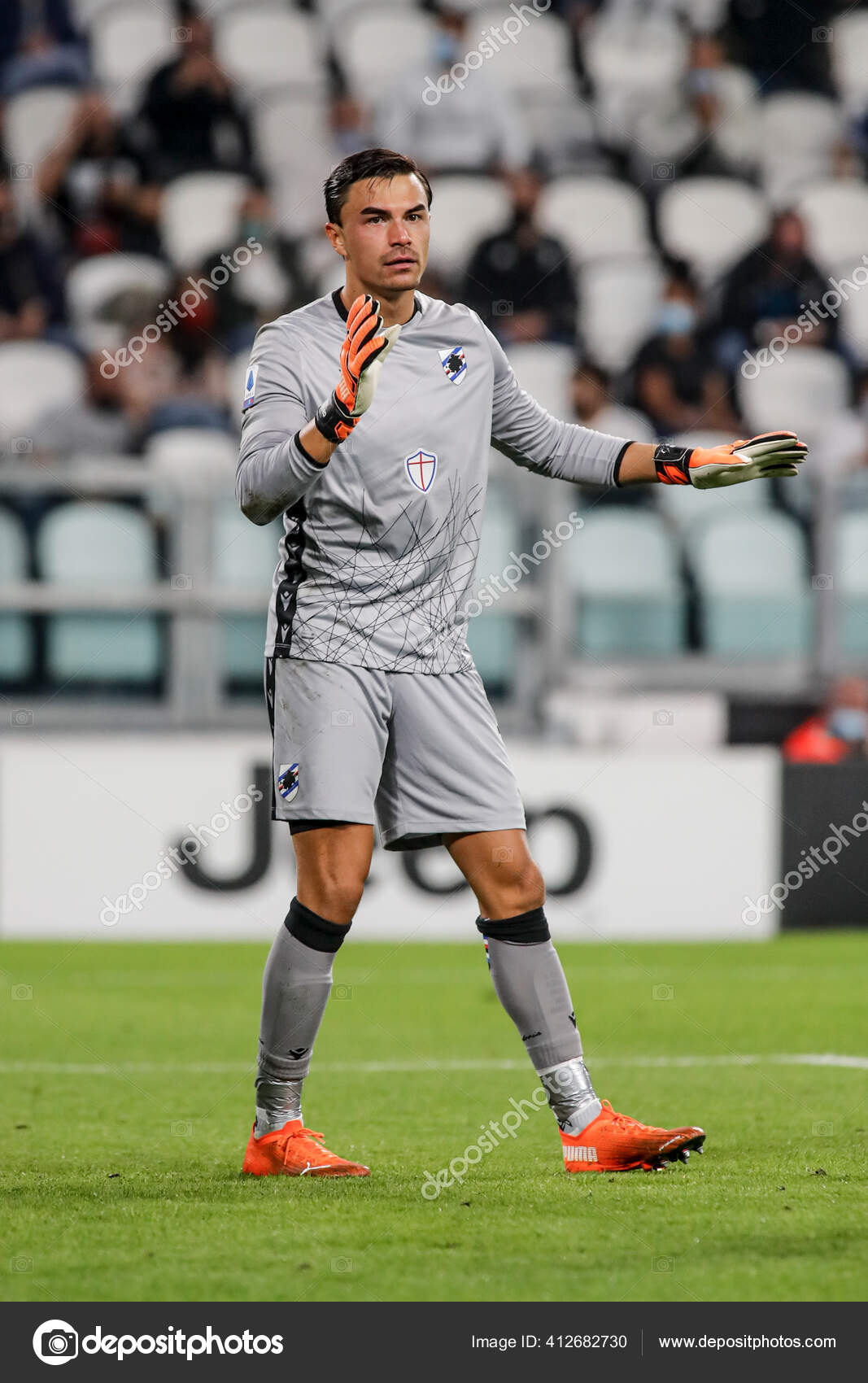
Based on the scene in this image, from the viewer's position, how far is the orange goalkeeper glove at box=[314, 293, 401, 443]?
356cm

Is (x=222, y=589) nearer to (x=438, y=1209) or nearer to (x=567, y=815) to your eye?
(x=567, y=815)

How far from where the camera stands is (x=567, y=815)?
9.66m

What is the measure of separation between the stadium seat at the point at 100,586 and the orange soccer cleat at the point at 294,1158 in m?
5.81

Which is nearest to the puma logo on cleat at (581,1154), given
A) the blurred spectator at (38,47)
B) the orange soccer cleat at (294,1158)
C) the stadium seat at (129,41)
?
the orange soccer cleat at (294,1158)

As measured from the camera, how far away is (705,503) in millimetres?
9992

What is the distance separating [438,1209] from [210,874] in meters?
5.97

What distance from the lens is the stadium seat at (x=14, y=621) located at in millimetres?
9641

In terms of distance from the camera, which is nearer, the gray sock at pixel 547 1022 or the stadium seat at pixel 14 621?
the gray sock at pixel 547 1022

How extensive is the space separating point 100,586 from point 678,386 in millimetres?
3871

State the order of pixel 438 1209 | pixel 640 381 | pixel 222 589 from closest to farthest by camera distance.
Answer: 1. pixel 438 1209
2. pixel 222 589
3. pixel 640 381
